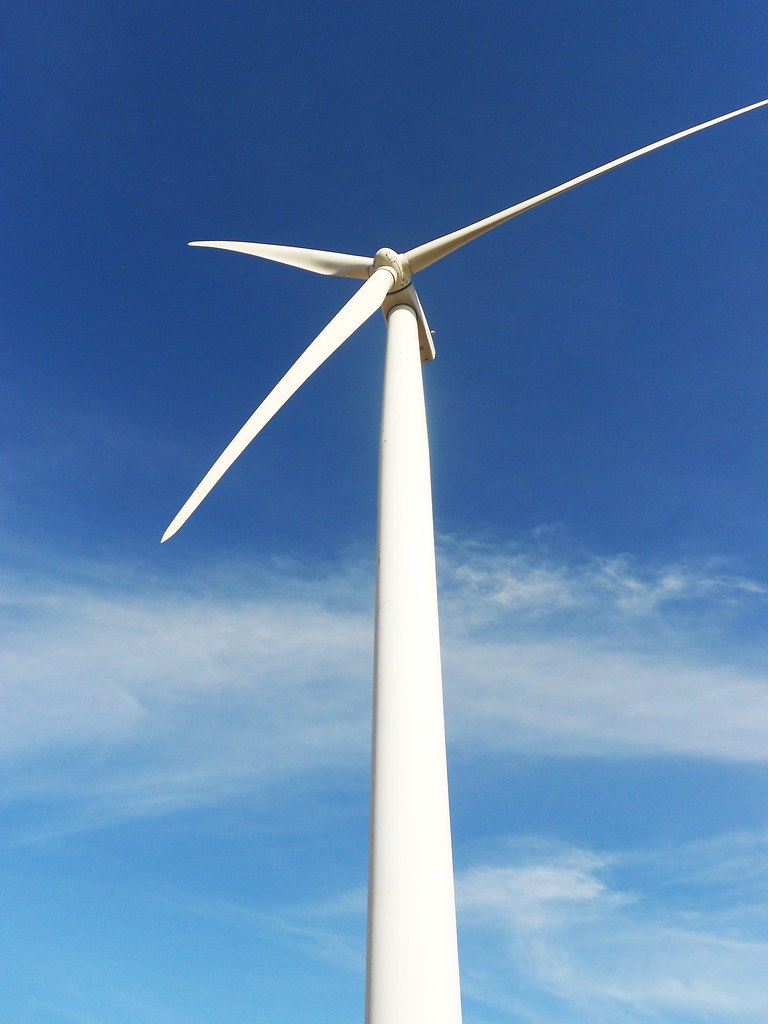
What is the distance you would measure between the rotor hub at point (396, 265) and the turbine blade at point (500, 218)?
0.79ft

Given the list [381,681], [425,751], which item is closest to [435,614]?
[381,681]

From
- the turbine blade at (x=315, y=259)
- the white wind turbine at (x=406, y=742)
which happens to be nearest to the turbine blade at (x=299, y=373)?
the white wind turbine at (x=406, y=742)

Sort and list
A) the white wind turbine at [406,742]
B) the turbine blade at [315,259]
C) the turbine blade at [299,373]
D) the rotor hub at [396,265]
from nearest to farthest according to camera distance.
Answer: the white wind turbine at [406,742], the turbine blade at [299,373], the rotor hub at [396,265], the turbine blade at [315,259]

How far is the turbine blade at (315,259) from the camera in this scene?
19578 mm

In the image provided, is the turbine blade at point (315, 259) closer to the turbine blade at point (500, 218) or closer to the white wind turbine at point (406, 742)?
the turbine blade at point (500, 218)

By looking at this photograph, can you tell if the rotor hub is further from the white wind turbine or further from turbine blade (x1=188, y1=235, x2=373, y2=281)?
the white wind turbine

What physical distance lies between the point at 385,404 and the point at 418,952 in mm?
8715

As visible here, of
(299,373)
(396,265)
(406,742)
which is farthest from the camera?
(396,265)

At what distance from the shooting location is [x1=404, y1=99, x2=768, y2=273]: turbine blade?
1839 cm

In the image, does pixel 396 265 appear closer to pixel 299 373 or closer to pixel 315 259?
pixel 315 259

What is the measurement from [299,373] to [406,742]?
29.7 ft

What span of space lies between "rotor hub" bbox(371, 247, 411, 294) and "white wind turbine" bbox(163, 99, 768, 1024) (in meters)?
3.59

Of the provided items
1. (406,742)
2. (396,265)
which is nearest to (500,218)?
(396,265)

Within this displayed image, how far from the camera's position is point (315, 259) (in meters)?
20.4
